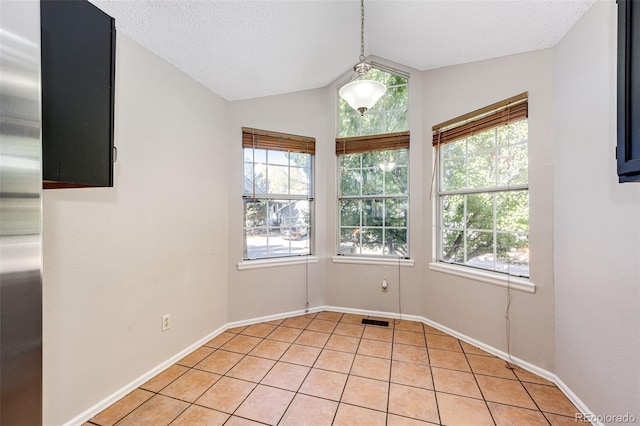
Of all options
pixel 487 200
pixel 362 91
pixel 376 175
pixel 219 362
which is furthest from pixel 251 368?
pixel 487 200

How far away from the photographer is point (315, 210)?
10.7 feet

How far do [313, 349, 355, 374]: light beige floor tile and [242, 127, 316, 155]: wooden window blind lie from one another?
7.11 ft

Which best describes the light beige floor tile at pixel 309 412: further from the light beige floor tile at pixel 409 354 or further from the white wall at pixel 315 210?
the white wall at pixel 315 210

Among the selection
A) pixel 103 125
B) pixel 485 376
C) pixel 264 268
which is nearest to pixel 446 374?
pixel 485 376

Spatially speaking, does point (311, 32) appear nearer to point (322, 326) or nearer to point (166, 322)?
point (166, 322)

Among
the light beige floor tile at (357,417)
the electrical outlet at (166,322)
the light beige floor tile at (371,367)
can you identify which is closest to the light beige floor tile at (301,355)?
the light beige floor tile at (371,367)

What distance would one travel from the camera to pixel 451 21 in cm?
209

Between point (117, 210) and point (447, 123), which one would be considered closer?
point (117, 210)

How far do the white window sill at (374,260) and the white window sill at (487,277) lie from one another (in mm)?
280

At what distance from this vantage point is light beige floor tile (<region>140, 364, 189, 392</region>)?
1870 mm

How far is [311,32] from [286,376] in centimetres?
281

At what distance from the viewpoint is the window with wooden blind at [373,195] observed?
120 inches

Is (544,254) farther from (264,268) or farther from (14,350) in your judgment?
(14,350)

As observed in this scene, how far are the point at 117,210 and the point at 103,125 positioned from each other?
87 centimetres
